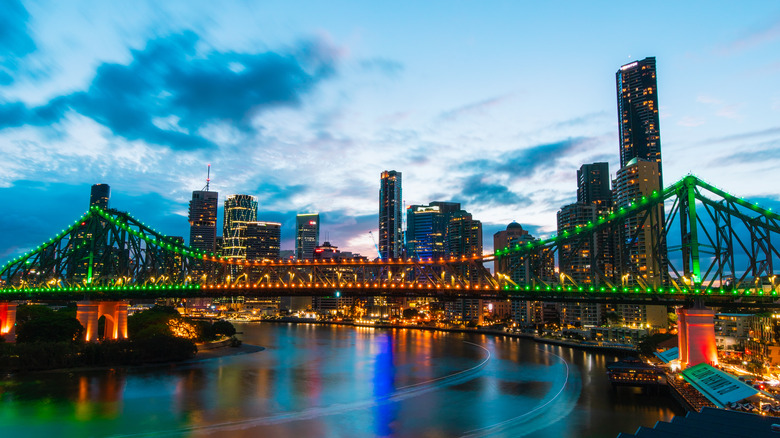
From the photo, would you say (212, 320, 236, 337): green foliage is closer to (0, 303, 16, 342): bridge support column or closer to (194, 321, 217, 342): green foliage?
(194, 321, 217, 342): green foliage

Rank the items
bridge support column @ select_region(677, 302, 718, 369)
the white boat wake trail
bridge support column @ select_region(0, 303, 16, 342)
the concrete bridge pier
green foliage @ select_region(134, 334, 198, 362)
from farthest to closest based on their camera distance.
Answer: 1. bridge support column @ select_region(0, 303, 16, 342)
2. the concrete bridge pier
3. green foliage @ select_region(134, 334, 198, 362)
4. bridge support column @ select_region(677, 302, 718, 369)
5. the white boat wake trail

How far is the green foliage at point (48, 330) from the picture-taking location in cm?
6662

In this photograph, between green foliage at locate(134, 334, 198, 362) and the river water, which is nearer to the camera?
the river water

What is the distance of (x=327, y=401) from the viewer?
47.5 m

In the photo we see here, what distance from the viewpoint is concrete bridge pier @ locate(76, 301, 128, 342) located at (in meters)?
73.4

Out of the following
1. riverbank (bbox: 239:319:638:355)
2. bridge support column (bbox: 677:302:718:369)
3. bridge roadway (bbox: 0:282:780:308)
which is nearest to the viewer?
bridge support column (bbox: 677:302:718:369)

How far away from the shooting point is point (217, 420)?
39281mm

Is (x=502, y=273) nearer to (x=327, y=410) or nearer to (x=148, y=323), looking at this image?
(x=327, y=410)

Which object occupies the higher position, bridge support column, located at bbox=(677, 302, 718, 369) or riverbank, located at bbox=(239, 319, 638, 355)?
bridge support column, located at bbox=(677, 302, 718, 369)

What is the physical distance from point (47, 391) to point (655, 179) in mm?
154655

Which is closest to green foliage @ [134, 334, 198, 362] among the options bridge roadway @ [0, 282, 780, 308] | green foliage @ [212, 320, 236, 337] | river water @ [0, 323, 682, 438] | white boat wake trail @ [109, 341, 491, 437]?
river water @ [0, 323, 682, 438]

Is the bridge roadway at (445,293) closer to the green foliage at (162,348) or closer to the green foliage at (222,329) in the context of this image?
the green foliage at (162,348)

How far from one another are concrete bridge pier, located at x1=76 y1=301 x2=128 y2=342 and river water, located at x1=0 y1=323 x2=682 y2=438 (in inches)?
617

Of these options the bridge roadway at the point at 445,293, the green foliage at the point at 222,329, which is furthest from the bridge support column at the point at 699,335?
the green foliage at the point at 222,329
